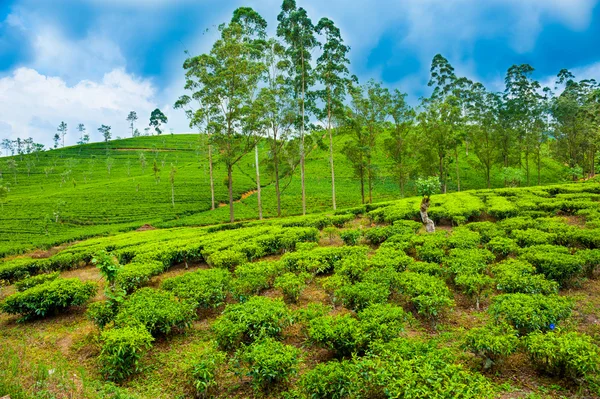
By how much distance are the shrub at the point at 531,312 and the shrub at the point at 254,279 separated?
7.71 metres

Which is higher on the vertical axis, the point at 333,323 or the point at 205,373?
the point at 333,323

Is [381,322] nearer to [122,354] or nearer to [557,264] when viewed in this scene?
[122,354]

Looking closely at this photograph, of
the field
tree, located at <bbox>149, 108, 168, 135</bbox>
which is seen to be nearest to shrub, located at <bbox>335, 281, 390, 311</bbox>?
the field

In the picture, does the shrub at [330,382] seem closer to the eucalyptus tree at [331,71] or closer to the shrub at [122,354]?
the shrub at [122,354]

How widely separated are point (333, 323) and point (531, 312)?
16.4 feet

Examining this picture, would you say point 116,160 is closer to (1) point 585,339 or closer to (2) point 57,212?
(2) point 57,212

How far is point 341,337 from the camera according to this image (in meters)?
7.66

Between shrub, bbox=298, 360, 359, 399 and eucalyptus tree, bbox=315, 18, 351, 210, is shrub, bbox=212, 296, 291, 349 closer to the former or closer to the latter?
shrub, bbox=298, 360, 359, 399

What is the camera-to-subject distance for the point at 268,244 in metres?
17.7

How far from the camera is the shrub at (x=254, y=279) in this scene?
38.5ft

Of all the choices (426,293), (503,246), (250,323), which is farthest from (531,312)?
(250,323)

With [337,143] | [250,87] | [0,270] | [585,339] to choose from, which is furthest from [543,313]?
[337,143]

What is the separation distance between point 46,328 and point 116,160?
10635cm

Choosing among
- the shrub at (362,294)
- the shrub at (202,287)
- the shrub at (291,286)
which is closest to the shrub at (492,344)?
the shrub at (362,294)
